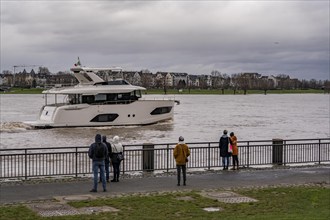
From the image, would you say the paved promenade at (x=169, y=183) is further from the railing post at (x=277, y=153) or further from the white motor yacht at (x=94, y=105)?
the white motor yacht at (x=94, y=105)

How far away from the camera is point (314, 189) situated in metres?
16.2

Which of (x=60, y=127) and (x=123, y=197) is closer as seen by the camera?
(x=123, y=197)

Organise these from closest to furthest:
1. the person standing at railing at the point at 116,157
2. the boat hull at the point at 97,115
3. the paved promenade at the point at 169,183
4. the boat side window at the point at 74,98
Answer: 1. the paved promenade at the point at 169,183
2. the person standing at railing at the point at 116,157
3. the boat hull at the point at 97,115
4. the boat side window at the point at 74,98

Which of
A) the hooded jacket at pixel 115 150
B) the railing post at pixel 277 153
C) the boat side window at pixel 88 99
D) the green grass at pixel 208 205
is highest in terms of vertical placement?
the boat side window at pixel 88 99

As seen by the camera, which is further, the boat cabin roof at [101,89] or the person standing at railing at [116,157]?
the boat cabin roof at [101,89]

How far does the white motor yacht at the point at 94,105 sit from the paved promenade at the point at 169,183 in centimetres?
4145

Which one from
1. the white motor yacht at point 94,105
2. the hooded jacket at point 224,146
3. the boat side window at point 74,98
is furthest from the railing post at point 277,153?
the boat side window at point 74,98

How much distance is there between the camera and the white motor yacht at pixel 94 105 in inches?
2404

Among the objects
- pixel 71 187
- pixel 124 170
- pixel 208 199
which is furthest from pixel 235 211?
pixel 124 170

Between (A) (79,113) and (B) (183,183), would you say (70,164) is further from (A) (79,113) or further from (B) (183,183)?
(A) (79,113)

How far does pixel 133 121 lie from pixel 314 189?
1904 inches

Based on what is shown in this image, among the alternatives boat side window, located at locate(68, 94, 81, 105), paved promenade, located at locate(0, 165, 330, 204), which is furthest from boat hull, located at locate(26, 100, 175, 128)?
paved promenade, located at locate(0, 165, 330, 204)

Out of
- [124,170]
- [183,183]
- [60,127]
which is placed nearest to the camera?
[183,183]

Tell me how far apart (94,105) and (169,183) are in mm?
45106
